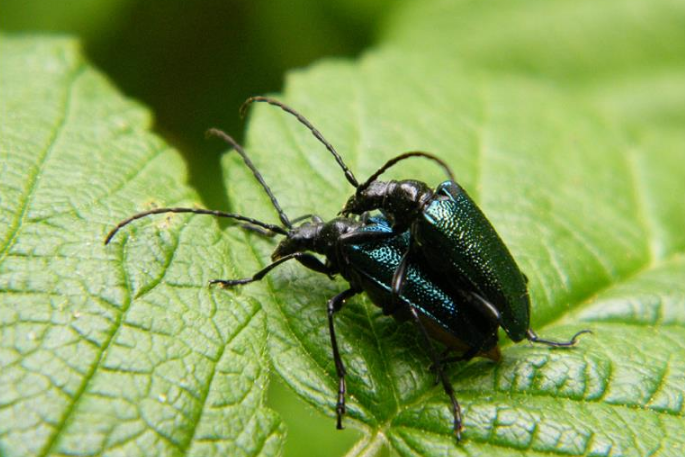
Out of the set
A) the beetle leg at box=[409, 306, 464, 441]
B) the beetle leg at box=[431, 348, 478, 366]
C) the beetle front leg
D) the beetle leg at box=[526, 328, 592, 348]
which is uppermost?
the beetle leg at box=[526, 328, 592, 348]

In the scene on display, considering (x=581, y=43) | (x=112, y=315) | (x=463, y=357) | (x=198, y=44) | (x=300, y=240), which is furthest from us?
(x=581, y=43)

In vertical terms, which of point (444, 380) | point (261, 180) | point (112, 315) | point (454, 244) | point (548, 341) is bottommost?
point (112, 315)

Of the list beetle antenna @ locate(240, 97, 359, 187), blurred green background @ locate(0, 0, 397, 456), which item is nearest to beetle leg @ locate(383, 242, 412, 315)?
beetle antenna @ locate(240, 97, 359, 187)

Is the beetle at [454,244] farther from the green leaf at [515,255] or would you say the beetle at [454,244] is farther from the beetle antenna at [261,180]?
the beetle antenna at [261,180]

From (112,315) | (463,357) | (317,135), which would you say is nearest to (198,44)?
(317,135)

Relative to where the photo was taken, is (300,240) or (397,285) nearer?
(397,285)

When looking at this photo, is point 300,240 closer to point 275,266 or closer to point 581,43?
point 275,266

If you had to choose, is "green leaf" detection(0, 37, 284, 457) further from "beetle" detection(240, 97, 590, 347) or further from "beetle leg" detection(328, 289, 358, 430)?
"beetle" detection(240, 97, 590, 347)
